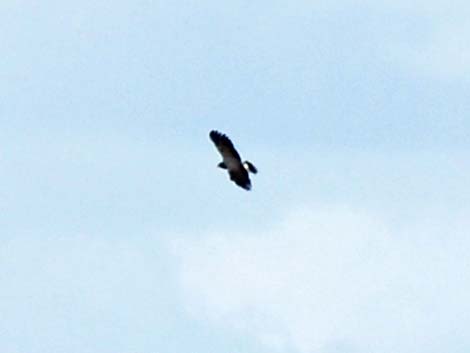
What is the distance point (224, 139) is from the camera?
25.1 meters

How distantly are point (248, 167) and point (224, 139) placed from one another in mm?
2011

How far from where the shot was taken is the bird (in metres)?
24.8

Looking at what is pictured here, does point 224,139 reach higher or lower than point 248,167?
higher

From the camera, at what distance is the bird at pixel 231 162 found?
81.3ft

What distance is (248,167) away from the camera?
24500 millimetres

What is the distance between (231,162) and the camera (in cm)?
2505
